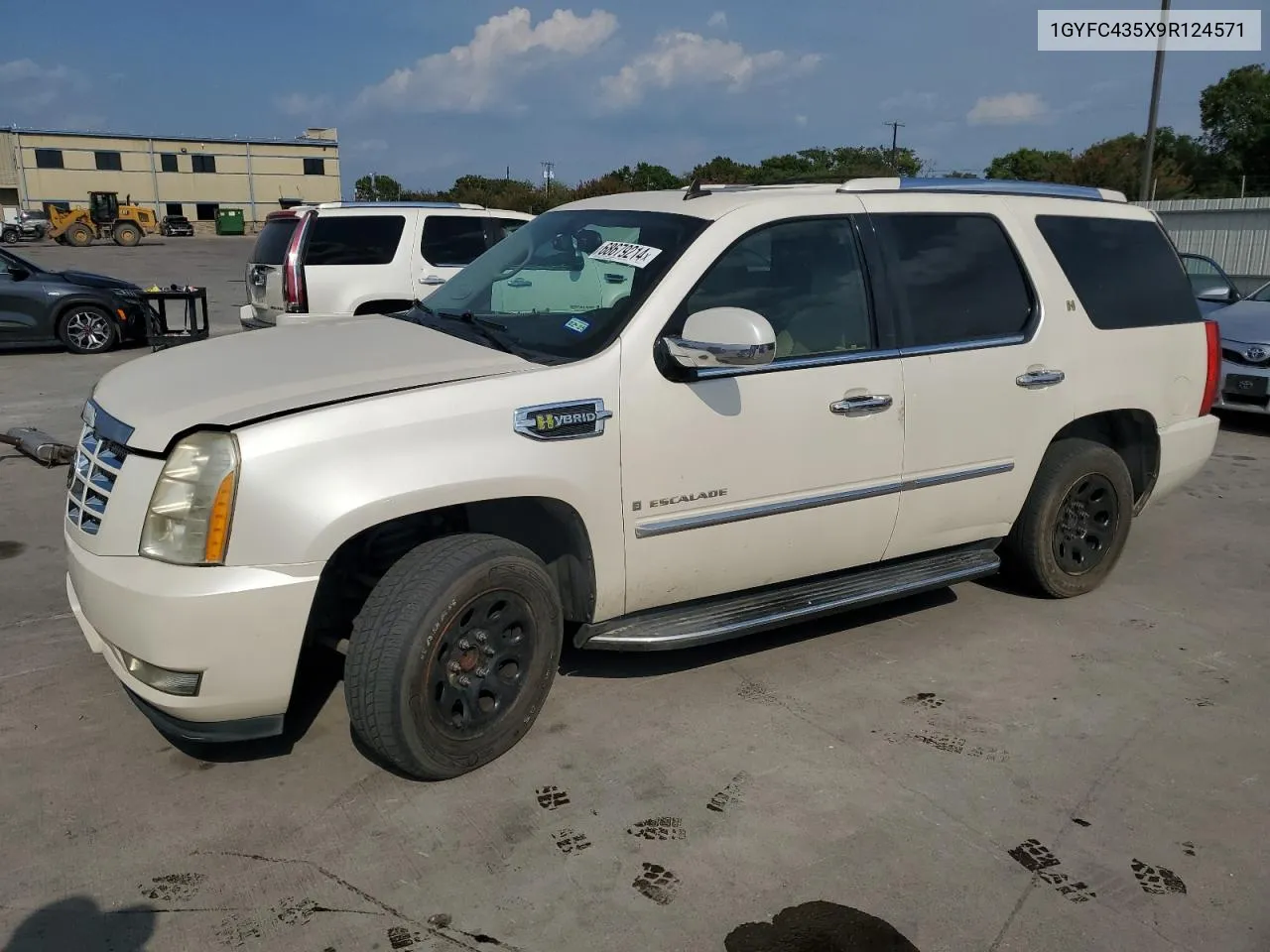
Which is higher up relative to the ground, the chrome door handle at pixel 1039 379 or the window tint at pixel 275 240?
the window tint at pixel 275 240

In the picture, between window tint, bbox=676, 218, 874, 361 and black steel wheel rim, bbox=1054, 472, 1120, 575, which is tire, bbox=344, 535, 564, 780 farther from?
black steel wheel rim, bbox=1054, 472, 1120, 575

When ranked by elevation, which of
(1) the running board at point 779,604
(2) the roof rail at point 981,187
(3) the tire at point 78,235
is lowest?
(1) the running board at point 779,604

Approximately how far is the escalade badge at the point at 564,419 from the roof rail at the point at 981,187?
5.40 ft

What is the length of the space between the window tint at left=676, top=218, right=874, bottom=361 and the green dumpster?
60.2 metres

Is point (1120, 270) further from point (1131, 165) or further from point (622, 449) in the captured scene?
point (1131, 165)

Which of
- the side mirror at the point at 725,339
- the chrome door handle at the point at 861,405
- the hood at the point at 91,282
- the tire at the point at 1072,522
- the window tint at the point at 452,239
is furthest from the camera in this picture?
the hood at the point at 91,282

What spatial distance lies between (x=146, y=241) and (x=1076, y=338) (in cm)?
5127

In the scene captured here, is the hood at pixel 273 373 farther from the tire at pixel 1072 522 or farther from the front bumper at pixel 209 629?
the tire at pixel 1072 522

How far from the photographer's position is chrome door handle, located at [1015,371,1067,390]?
4488 mm

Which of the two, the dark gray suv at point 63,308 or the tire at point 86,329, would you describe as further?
the tire at point 86,329

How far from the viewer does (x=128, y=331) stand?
1345cm

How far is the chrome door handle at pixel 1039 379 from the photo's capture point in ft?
14.7

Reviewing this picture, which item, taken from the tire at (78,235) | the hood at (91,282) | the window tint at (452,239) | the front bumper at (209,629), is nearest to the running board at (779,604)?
the front bumper at (209,629)

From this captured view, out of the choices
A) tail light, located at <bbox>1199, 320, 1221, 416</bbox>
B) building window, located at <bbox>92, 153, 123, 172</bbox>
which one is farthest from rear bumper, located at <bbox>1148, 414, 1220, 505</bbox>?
building window, located at <bbox>92, 153, 123, 172</bbox>
